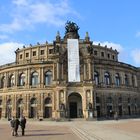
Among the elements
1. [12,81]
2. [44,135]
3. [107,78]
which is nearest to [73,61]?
[107,78]

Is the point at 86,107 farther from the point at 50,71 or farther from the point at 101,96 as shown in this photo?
the point at 50,71

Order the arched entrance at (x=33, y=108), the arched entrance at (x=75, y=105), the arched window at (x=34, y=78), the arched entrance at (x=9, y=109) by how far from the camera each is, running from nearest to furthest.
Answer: the arched entrance at (x=75, y=105)
the arched entrance at (x=33, y=108)
the arched window at (x=34, y=78)
the arched entrance at (x=9, y=109)

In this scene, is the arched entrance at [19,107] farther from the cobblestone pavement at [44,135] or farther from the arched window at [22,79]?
the cobblestone pavement at [44,135]

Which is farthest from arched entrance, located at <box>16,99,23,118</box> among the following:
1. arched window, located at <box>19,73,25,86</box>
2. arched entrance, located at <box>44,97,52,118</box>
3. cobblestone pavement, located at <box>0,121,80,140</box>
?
cobblestone pavement, located at <box>0,121,80,140</box>

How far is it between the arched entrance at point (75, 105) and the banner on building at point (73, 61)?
4.10 metres

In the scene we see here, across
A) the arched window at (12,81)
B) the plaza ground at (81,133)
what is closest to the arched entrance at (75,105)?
the arched window at (12,81)

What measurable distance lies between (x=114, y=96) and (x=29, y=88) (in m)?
21.8

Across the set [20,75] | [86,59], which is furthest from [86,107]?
[20,75]

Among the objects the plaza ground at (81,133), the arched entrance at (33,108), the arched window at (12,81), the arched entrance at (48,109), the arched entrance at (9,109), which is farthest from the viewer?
the arched window at (12,81)

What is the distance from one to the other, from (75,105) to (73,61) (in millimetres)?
10519

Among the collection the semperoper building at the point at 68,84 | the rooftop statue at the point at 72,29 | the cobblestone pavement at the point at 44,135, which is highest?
the rooftop statue at the point at 72,29

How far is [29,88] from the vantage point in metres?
69.1

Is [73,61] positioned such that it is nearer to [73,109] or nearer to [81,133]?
[73,109]

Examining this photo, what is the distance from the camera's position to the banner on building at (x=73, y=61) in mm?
63250
